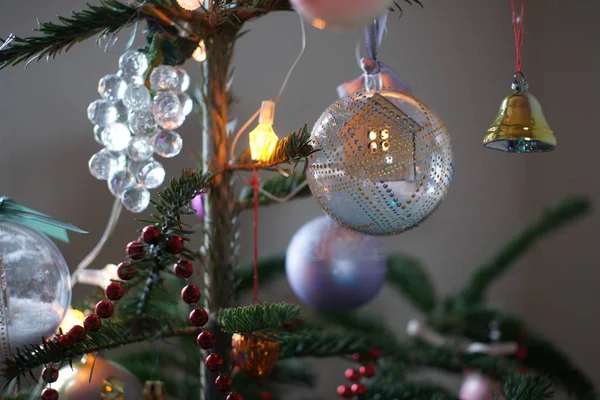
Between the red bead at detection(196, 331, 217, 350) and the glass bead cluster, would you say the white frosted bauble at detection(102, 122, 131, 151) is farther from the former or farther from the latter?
the red bead at detection(196, 331, 217, 350)

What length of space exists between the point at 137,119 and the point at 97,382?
0.93 feet

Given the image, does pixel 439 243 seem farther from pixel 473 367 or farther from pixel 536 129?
pixel 536 129

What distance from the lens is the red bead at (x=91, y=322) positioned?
621mm

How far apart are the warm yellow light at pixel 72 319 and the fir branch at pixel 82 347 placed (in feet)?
0.31

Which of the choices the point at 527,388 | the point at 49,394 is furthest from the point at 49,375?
the point at 527,388

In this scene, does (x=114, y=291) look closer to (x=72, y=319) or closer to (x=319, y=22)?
(x=72, y=319)

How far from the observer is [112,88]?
0.71 metres

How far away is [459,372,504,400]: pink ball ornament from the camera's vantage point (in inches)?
41.5

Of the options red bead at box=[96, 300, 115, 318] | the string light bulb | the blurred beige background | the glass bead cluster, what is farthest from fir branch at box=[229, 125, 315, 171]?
the blurred beige background

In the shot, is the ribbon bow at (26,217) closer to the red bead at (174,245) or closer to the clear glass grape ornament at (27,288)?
the clear glass grape ornament at (27,288)

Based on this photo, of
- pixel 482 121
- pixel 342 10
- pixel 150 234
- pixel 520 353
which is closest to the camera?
pixel 342 10

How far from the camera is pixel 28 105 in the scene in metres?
1.34

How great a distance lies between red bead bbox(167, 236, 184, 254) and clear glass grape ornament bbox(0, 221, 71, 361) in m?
0.14

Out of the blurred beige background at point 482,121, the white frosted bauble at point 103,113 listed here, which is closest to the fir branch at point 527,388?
the white frosted bauble at point 103,113
